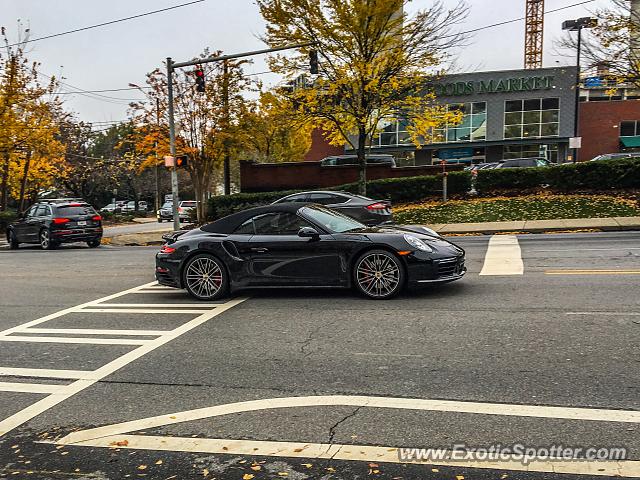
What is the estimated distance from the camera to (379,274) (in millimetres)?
7586

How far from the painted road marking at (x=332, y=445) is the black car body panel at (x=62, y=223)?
17364mm

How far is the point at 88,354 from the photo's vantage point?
5855 millimetres

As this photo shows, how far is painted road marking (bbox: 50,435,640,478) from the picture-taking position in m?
3.05

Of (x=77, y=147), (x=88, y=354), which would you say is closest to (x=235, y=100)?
(x=88, y=354)

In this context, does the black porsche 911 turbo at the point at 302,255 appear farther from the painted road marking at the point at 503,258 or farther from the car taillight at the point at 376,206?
the car taillight at the point at 376,206

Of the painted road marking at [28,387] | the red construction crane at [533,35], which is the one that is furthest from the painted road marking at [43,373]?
the red construction crane at [533,35]

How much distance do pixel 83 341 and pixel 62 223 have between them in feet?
48.3

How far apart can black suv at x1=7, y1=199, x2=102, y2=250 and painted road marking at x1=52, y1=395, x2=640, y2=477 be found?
1723 centimetres

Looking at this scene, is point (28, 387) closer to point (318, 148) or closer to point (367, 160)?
point (367, 160)

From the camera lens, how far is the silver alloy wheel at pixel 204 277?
828 centimetres

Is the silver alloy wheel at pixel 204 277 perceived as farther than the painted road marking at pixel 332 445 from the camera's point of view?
Yes

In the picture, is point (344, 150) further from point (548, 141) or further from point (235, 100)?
→ point (235, 100)

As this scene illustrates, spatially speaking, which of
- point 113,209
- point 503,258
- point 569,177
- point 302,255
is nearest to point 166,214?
point 113,209

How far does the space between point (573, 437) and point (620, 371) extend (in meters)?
1.37
